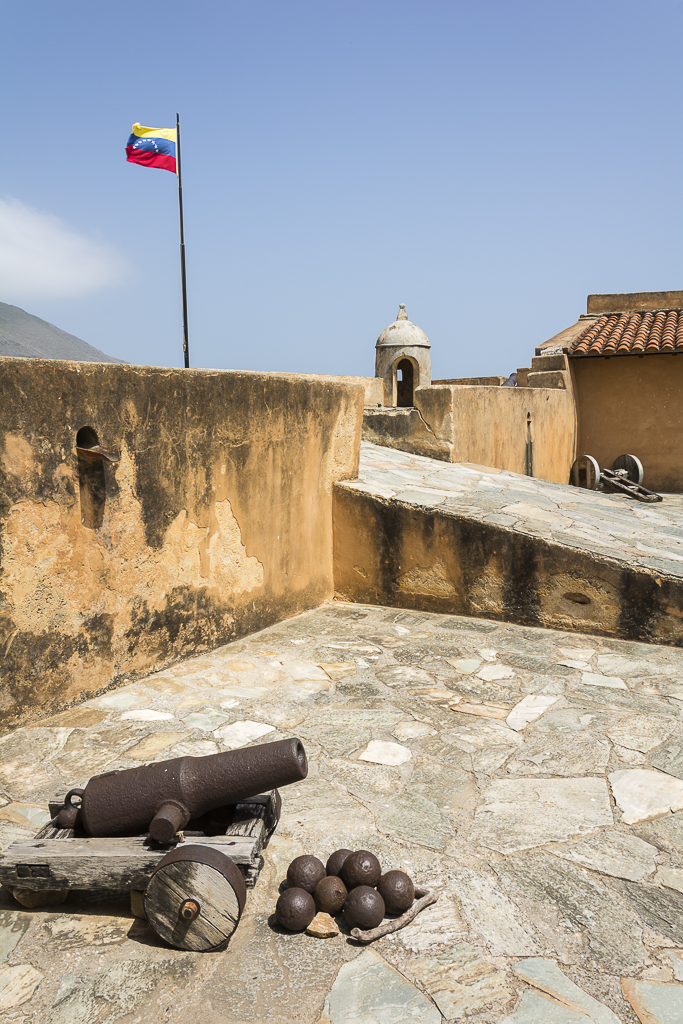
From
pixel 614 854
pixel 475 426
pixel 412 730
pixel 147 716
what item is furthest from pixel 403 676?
pixel 475 426

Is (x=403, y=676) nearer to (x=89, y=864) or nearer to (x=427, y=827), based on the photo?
(x=427, y=827)

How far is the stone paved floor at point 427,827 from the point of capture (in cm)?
204

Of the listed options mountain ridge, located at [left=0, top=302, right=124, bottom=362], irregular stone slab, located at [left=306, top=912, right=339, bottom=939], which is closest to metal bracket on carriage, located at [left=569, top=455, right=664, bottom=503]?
irregular stone slab, located at [left=306, top=912, right=339, bottom=939]

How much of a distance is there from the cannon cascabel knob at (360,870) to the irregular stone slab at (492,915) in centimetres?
31

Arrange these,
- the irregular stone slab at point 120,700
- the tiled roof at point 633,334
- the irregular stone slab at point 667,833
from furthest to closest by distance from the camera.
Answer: the tiled roof at point 633,334
the irregular stone slab at point 120,700
the irregular stone slab at point 667,833

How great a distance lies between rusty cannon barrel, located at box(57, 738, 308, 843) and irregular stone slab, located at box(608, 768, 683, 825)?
1.41 metres

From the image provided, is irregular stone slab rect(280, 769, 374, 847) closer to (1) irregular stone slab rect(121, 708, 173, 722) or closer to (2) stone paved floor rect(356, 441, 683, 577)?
(1) irregular stone slab rect(121, 708, 173, 722)

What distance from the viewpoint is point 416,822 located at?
114 inches

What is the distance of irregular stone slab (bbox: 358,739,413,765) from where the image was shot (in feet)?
11.1

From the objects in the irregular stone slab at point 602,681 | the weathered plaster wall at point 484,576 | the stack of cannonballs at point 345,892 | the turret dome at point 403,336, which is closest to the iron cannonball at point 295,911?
the stack of cannonballs at point 345,892

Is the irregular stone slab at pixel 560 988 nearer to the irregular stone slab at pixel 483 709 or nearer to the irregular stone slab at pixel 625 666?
the irregular stone slab at pixel 483 709

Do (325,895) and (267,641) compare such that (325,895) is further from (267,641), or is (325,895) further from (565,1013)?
(267,641)

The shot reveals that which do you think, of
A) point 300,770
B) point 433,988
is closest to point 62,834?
point 300,770

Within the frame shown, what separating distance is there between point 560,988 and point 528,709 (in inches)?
77.3
